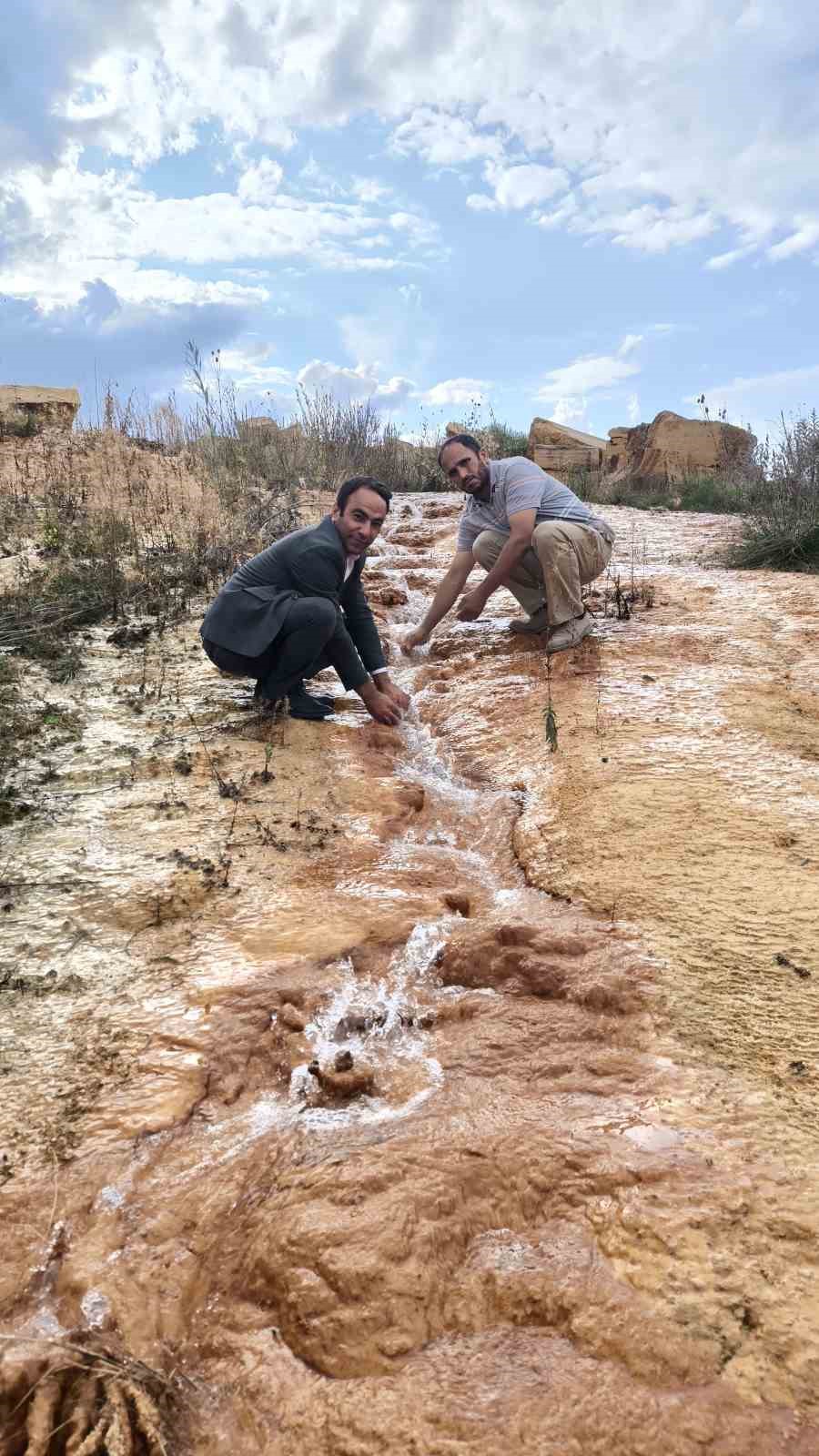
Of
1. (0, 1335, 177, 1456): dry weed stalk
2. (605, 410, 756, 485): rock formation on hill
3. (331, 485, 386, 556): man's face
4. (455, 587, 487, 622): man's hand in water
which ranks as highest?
(605, 410, 756, 485): rock formation on hill

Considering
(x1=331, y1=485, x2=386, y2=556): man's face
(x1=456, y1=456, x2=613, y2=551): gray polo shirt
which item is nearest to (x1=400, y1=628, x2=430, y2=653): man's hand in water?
(x1=456, y1=456, x2=613, y2=551): gray polo shirt

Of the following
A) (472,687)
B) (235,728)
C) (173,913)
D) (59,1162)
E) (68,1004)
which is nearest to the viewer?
(59,1162)

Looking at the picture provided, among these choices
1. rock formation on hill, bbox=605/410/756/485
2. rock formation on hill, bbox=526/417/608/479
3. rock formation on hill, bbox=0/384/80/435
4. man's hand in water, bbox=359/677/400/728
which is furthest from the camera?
rock formation on hill, bbox=526/417/608/479

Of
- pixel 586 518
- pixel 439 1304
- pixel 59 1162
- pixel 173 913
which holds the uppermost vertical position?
pixel 586 518

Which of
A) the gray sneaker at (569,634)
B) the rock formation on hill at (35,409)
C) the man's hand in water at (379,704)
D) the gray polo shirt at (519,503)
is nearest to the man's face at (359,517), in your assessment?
the man's hand in water at (379,704)

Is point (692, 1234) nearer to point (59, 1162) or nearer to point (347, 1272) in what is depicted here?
point (347, 1272)

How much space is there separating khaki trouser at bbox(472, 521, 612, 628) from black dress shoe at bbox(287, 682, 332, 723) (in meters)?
1.33

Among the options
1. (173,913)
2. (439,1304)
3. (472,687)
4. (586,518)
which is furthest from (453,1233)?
(586,518)

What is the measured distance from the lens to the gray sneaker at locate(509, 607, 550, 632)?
4816 millimetres

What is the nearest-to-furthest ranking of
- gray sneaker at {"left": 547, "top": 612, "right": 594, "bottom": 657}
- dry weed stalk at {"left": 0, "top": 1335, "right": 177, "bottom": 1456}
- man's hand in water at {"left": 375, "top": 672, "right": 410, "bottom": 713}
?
dry weed stalk at {"left": 0, "top": 1335, "right": 177, "bottom": 1456} → man's hand in water at {"left": 375, "top": 672, "right": 410, "bottom": 713} → gray sneaker at {"left": 547, "top": 612, "right": 594, "bottom": 657}

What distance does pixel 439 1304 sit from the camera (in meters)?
1.41

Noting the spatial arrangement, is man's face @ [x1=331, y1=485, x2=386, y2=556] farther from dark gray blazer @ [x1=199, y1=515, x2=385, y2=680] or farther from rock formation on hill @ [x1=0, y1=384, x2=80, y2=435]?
rock formation on hill @ [x1=0, y1=384, x2=80, y2=435]

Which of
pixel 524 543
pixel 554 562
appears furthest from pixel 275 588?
pixel 554 562

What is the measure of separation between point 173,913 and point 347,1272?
4.06ft
